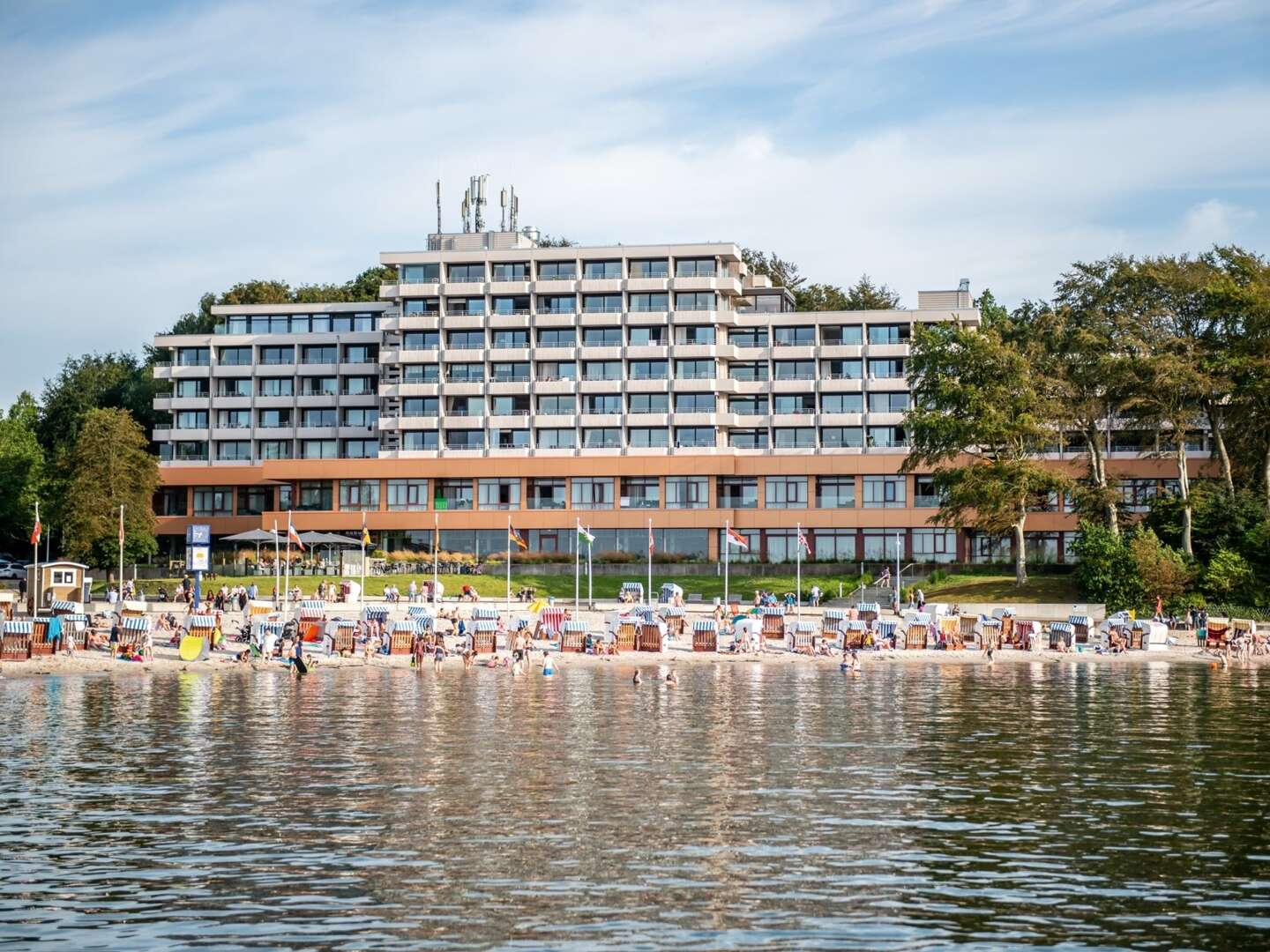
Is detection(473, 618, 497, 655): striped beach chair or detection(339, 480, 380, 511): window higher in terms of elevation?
detection(339, 480, 380, 511): window

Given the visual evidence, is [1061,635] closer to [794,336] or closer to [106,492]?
[794,336]

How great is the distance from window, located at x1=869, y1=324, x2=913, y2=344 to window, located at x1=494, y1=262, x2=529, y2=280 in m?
29.5

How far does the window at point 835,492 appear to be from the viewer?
383ft

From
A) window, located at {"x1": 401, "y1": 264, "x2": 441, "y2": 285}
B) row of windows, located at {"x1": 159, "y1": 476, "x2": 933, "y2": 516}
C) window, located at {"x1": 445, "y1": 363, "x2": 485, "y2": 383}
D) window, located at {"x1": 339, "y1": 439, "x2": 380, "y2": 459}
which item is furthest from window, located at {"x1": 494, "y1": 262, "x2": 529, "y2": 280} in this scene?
window, located at {"x1": 339, "y1": 439, "x2": 380, "y2": 459}

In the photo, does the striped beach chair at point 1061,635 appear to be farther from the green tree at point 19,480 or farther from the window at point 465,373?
the green tree at point 19,480

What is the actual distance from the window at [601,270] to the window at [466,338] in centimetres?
1026

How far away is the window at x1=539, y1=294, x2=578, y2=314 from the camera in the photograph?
12438cm

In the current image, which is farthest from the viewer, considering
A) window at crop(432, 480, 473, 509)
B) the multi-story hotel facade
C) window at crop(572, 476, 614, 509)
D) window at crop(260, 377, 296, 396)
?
window at crop(260, 377, 296, 396)

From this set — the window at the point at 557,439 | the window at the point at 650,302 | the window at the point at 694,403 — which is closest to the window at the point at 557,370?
the window at the point at 557,439

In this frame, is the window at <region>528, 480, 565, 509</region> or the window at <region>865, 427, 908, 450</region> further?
the window at <region>865, 427, 908, 450</region>

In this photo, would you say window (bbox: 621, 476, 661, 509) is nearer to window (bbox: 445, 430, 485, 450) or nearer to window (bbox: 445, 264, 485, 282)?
window (bbox: 445, 430, 485, 450)

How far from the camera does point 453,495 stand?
121688 mm

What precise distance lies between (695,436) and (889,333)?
18.6 m

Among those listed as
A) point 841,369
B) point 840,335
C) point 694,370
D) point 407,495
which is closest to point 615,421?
point 694,370
